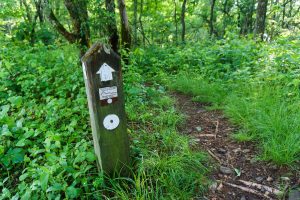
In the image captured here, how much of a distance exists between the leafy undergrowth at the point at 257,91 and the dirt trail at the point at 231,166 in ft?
0.37

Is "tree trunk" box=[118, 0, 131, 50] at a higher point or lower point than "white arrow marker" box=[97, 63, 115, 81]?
higher

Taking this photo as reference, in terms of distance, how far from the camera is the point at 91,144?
2422 mm

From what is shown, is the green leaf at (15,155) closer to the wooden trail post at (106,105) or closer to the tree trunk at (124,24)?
the wooden trail post at (106,105)

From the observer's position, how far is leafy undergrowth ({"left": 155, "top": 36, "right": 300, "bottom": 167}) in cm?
247

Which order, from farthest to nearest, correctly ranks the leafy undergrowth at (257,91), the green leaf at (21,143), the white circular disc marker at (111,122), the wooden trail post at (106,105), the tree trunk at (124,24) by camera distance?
the tree trunk at (124,24)
the leafy undergrowth at (257,91)
the green leaf at (21,143)
the white circular disc marker at (111,122)
the wooden trail post at (106,105)

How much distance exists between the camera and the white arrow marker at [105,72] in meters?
1.74

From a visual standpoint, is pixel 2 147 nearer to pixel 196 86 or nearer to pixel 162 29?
pixel 196 86

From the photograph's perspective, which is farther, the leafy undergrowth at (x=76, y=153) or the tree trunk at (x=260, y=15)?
the tree trunk at (x=260, y=15)

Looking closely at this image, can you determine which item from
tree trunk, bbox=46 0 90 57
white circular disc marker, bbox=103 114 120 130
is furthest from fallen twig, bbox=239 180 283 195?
tree trunk, bbox=46 0 90 57

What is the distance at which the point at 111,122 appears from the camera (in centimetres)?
190

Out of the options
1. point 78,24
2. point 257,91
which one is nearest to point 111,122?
point 257,91

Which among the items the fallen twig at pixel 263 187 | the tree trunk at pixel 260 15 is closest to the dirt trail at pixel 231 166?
the fallen twig at pixel 263 187

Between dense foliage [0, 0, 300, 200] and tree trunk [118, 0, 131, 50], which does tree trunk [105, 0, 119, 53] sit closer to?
dense foliage [0, 0, 300, 200]

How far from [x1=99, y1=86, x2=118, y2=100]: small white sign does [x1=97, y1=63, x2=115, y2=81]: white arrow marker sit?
8 centimetres
